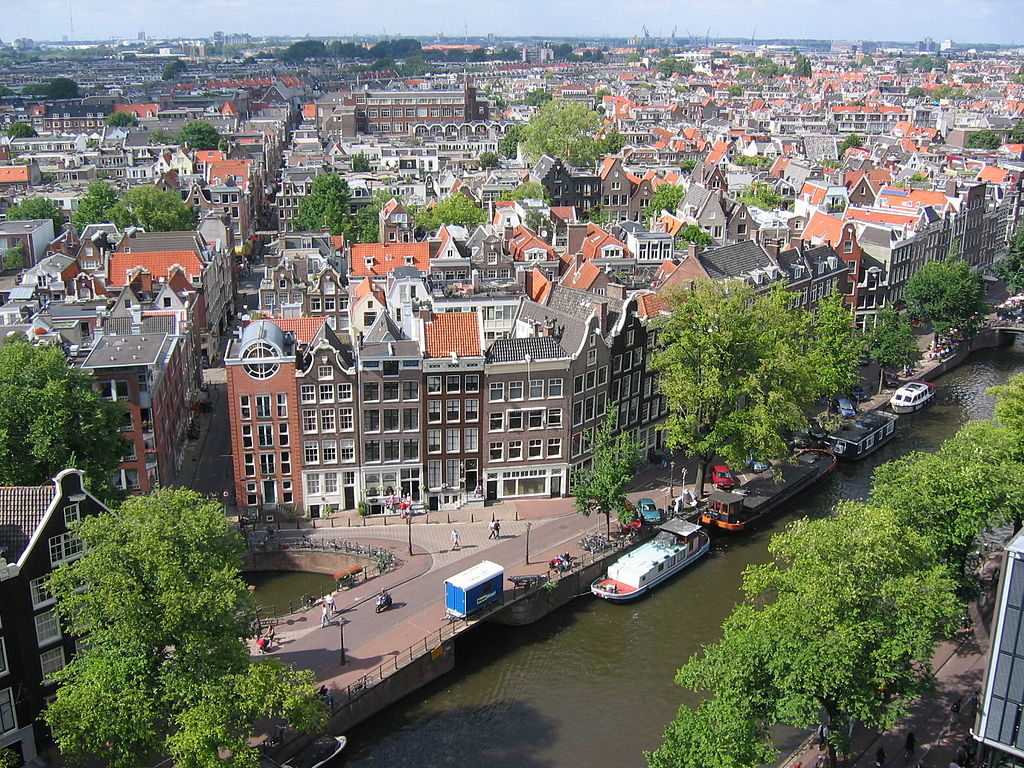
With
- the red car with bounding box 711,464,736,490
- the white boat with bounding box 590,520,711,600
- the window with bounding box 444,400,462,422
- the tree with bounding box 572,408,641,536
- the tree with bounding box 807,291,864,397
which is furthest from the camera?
the tree with bounding box 807,291,864,397

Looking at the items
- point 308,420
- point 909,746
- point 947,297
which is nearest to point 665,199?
point 947,297

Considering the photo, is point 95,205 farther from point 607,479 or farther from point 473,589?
point 473,589

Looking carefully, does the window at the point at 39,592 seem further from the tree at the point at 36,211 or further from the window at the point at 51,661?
the tree at the point at 36,211

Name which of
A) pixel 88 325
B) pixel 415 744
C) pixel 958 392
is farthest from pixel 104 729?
pixel 958 392

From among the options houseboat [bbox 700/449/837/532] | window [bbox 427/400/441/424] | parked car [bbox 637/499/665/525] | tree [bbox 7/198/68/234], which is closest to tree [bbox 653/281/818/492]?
houseboat [bbox 700/449/837/532]

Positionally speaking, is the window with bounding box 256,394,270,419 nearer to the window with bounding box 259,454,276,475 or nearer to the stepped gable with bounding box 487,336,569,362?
the window with bounding box 259,454,276,475
